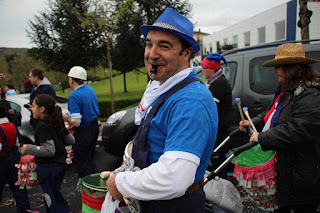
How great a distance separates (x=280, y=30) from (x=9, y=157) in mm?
19247

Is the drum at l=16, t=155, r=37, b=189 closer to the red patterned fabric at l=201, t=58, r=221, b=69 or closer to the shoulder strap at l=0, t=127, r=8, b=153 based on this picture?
the shoulder strap at l=0, t=127, r=8, b=153

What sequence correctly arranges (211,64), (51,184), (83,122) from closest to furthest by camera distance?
(51,184), (211,64), (83,122)

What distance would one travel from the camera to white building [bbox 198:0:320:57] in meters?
14.5

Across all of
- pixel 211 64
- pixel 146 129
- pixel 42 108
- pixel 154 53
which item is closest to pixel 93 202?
pixel 146 129

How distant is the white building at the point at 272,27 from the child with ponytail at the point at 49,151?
15.7 meters

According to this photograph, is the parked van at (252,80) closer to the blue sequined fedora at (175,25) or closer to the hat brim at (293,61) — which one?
the hat brim at (293,61)

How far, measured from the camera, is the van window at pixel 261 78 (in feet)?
14.2

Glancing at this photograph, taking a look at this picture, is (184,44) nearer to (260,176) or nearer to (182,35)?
(182,35)

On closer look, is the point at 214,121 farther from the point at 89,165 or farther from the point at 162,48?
the point at 89,165

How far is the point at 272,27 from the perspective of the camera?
18.5 m

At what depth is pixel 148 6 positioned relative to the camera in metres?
15.4

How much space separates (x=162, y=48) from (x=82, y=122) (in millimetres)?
3298

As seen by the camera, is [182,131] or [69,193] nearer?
[182,131]

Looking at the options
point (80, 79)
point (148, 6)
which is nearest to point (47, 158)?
point (80, 79)
